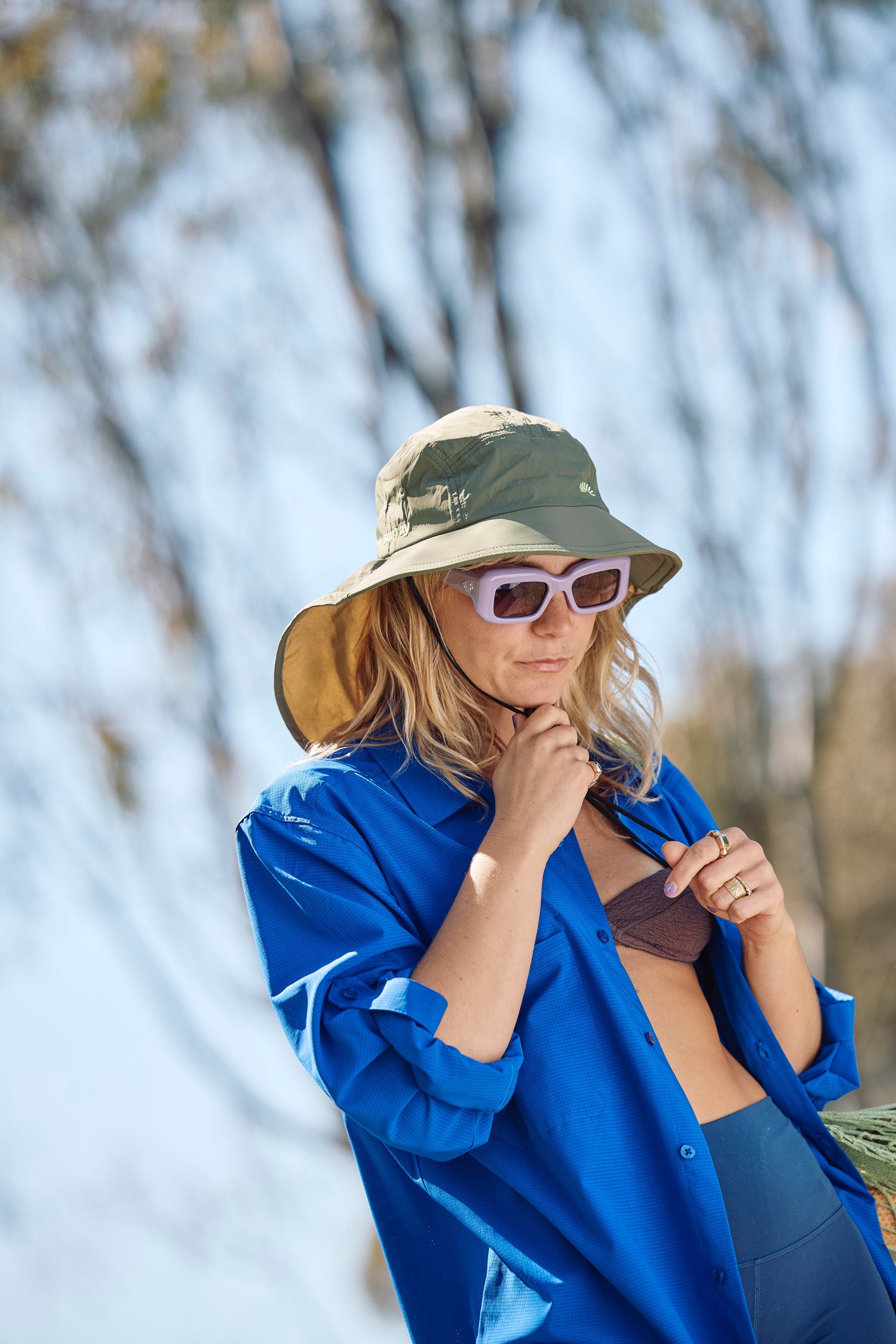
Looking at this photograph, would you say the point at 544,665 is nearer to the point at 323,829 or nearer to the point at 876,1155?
the point at 323,829

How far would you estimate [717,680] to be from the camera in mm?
6609

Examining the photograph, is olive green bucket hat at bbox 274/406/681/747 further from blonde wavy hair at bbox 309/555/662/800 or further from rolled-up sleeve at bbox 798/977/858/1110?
rolled-up sleeve at bbox 798/977/858/1110

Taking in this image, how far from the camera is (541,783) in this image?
5.20ft

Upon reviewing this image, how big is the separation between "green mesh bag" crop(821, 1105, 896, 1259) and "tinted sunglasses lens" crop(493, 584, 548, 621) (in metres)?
1.09

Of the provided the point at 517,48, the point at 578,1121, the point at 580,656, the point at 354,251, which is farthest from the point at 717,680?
the point at 578,1121

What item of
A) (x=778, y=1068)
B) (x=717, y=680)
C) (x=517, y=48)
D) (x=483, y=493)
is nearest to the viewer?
(x=483, y=493)

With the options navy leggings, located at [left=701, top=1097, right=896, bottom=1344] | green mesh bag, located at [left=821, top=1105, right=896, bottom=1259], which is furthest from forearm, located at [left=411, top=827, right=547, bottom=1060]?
green mesh bag, located at [left=821, top=1105, right=896, bottom=1259]

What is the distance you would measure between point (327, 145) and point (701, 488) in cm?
299

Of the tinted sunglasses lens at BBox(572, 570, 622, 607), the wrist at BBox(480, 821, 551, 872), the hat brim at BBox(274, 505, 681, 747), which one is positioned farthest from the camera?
the tinted sunglasses lens at BBox(572, 570, 622, 607)

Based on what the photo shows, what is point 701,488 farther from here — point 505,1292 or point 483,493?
point 505,1292

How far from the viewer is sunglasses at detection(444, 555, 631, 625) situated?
5.40ft

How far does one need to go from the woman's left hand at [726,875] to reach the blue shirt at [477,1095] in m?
0.14

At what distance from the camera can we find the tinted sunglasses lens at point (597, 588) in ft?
5.63

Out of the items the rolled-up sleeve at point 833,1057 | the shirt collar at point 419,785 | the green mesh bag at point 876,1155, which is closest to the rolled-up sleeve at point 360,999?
the shirt collar at point 419,785
